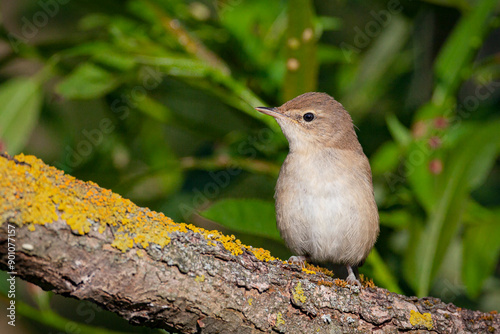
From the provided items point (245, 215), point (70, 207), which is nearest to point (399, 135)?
point (245, 215)

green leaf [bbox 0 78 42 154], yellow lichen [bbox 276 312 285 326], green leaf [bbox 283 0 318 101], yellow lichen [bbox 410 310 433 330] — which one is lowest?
green leaf [bbox 0 78 42 154]

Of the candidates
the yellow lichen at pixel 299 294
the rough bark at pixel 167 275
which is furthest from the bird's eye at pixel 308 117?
the yellow lichen at pixel 299 294

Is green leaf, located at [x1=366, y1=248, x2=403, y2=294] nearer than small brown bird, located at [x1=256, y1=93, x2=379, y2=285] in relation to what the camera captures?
Yes

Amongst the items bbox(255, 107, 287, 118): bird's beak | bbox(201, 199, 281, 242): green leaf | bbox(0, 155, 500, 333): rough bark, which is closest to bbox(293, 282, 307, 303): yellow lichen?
bbox(0, 155, 500, 333): rough bark

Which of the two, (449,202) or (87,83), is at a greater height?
(449,202)

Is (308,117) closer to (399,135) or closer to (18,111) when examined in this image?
(399,135)

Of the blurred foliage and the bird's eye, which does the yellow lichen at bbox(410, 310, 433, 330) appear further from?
the bird's eye

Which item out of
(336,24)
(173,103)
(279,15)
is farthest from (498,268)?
(173,103)
